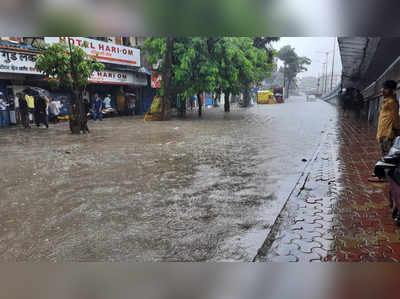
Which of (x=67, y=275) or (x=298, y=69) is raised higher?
(x=298, y=69)

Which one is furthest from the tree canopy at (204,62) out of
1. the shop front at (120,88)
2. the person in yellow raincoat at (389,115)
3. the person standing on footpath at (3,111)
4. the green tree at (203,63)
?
the person in yellow raincoat at (389,115)

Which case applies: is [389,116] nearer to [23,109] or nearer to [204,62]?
[204,62]

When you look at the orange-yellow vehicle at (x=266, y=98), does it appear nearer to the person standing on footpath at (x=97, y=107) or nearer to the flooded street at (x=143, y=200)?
the person standing on footpath at (x=97, y=107)

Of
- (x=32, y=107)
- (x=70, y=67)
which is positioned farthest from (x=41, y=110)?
(x=70, y=67)

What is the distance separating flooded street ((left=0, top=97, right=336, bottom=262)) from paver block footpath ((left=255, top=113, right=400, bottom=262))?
0.23m

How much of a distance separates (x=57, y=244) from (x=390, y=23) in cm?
367

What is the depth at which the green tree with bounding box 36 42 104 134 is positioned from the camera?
1195cm

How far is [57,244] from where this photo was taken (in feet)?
11.5

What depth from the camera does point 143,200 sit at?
4.91 metres

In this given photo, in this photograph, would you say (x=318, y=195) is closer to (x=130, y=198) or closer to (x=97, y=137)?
(x=130, y=198)

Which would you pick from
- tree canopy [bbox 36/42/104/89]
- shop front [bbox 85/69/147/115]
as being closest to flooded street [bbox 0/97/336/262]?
tree canopy [bbox 36/42/104/89]

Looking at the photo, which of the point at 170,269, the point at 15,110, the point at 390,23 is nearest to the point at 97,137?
the point at 15,110

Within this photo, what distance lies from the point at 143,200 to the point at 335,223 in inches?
108

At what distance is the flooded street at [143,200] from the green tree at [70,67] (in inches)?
144
